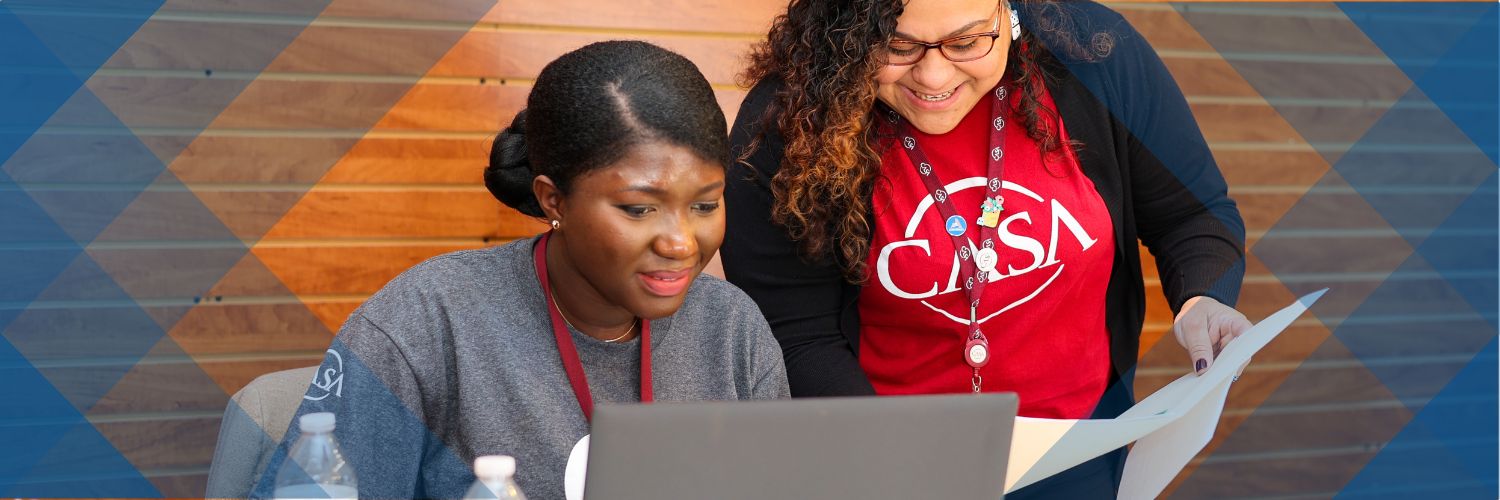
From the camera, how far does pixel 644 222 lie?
147cm

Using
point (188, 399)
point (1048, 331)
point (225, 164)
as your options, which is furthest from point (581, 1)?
point (1048, 331)

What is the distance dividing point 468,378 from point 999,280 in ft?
2.55

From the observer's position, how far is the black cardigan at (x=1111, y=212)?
1863mm

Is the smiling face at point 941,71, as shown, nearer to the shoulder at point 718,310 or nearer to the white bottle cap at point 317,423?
the shoulder at point 718,310

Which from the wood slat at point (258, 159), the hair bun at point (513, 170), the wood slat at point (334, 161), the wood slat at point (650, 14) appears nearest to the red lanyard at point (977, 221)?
the hair bun at point (513, 170)

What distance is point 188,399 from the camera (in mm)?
3066

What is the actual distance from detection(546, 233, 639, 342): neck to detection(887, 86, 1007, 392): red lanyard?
1.67 ft

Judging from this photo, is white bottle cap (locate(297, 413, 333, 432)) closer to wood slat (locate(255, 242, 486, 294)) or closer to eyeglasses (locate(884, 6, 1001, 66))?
eyeglasses (locate(884, 6, 1001, 66))

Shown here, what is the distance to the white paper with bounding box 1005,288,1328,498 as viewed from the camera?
1.37 m

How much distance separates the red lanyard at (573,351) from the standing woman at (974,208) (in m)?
0.32

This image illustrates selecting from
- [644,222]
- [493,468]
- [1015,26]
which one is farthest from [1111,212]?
[493,468]

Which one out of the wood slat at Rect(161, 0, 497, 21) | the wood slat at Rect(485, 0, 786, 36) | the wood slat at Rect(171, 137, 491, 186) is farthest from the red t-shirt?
the wood slat at Rect(161, 0, 497, 21)
